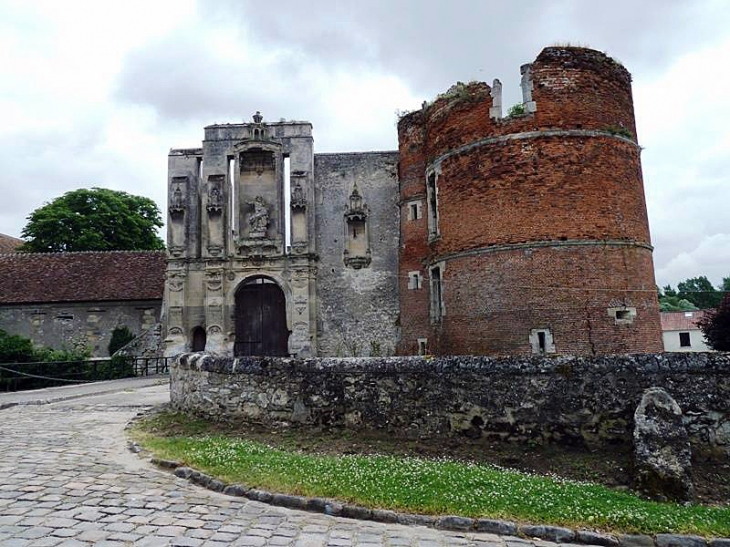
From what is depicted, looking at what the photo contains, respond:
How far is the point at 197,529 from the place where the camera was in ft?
17.6

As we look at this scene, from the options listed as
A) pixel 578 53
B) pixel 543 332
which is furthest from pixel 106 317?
pixel 578 53

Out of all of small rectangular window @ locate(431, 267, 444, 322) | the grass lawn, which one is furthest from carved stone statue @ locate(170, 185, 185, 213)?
the grass lawn

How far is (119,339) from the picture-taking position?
88.0 ft

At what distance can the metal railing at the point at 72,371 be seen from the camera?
58.9ft

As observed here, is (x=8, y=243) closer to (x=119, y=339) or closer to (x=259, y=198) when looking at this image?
(x=119, y=339)

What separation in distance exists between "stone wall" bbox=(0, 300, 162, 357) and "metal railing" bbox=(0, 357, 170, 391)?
2986 mm

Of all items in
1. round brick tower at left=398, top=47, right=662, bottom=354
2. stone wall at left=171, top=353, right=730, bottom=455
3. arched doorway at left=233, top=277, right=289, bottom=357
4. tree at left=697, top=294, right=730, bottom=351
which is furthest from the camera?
tree at left=697, top=294, right=730, bottom=351

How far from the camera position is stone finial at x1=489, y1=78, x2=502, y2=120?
16.7 m

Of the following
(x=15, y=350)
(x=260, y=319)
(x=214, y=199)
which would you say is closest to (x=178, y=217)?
(x=214, y=199)

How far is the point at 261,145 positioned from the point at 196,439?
19865 millimetres

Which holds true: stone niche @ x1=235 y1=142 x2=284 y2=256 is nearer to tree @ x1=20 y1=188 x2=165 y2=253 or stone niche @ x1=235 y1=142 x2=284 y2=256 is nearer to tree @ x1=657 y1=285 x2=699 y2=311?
tree @ x1=20 y1=188 x2=165 y2=253

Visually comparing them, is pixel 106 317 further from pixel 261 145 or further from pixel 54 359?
pixel 261 145

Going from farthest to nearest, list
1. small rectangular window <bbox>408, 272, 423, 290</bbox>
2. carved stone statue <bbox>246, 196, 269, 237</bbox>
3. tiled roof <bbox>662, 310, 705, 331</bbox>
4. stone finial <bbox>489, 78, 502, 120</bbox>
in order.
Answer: tiled roof <bbox>662, 310, 705, 331</bbox>
carved stone statue <bbox>246, 196, 269, 237</bbox>
small rectangular window <bbox>408, 272, 423, 290</bbox>
stone finial <bbox>489, 78, 502, 120</bbox>

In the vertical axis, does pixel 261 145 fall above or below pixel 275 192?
above
